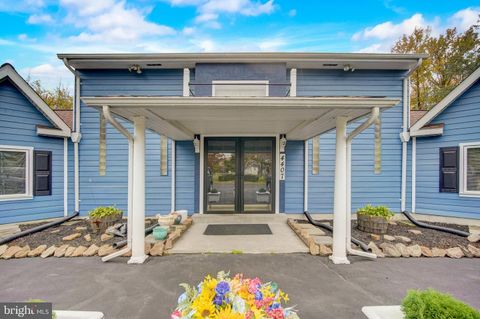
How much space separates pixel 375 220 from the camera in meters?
4.52

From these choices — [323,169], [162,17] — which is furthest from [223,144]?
[162,17]

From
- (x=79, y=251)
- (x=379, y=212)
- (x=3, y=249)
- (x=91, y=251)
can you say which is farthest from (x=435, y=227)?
(x=3, y=249)

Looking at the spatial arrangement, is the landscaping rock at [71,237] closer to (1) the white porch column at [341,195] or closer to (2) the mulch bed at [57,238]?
(2) the mulch bed at [57,238]

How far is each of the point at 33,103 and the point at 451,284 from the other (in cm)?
848

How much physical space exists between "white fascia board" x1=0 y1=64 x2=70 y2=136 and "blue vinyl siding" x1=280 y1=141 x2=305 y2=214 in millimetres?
6001

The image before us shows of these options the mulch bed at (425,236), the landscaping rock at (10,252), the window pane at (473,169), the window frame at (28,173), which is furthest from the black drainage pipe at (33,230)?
the window pane at (473,169)

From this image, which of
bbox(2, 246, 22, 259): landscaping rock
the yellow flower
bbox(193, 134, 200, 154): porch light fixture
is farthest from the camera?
bbox(193, 134, 200, 154): porch light fixture

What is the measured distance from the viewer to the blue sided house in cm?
508

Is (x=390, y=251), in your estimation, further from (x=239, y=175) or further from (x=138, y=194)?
(x=138, y=194)

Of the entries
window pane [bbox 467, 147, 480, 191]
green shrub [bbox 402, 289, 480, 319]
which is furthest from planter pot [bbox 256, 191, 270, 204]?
window pane [bbox 467, 147, 480, 191]

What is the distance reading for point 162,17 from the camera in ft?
34.6

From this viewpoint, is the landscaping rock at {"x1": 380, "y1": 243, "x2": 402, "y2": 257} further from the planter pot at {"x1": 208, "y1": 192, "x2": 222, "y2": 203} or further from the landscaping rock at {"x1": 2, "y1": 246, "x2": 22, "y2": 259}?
the landscaping rock at {"x1": 2, "y1": 246, "x2": 22, "y2": 259}

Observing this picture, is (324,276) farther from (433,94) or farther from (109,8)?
(433,94)

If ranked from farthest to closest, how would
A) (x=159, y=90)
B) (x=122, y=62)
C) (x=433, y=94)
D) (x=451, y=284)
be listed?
(x=433, y=94) < (x=159, y=90) < (x=122, y=62) < (x=451, y=284)
